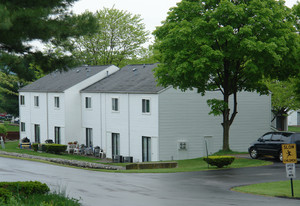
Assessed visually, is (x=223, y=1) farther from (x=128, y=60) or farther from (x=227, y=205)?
(x=128, y=60)

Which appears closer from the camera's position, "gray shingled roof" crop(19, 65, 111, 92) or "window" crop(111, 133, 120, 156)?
"window" crop(111, 133, 120, 156)

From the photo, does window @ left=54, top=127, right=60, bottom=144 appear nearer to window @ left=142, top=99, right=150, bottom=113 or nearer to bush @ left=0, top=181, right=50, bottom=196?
window @ left=142, top=99, right=150, bottom=113

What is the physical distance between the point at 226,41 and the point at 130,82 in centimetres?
1379

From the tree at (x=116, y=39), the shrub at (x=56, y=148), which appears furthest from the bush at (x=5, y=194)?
the tree at (x=116, y=39)

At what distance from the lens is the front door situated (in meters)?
38.4

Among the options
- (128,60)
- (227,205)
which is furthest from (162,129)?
(128,60)

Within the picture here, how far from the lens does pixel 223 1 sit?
30109 millimetres

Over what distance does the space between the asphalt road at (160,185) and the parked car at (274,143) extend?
3.52 ft

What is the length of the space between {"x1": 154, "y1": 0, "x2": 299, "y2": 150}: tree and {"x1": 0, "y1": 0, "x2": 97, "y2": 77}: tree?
50.9 ft

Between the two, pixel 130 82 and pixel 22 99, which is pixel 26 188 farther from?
pixel 22 99

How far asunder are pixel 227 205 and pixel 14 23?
9010 mm

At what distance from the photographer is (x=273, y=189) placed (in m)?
19.7

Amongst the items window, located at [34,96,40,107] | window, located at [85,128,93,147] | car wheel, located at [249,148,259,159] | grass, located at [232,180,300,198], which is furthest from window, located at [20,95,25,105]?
grass, located at [232,180,300,198]

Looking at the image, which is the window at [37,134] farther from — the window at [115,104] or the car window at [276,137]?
the car window at [276,137]
